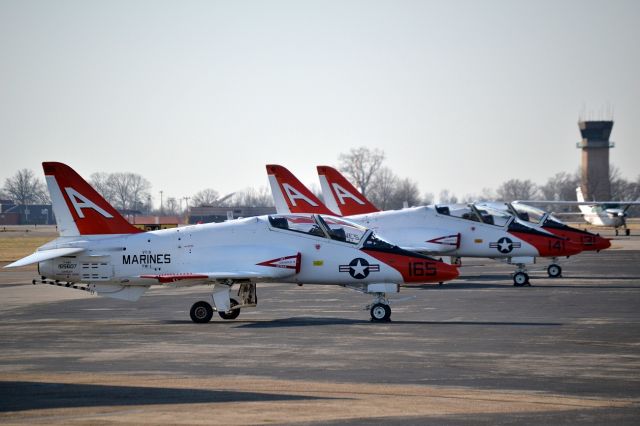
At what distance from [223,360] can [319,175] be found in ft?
81.0

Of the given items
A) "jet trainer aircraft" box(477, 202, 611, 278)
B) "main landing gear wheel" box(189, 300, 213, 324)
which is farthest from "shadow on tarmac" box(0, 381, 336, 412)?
"jet trainer aircraft" box(477, 202, 611, 278)

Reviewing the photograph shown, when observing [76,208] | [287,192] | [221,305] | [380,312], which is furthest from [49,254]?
[287,192]

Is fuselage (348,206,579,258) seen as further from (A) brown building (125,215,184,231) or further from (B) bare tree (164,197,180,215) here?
(B) bare tree (164,197,180,215)

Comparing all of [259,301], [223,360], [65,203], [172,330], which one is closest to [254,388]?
[223,360]

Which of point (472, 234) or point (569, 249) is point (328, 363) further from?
point (569, 249)

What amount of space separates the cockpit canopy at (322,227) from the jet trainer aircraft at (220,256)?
0.9 inches

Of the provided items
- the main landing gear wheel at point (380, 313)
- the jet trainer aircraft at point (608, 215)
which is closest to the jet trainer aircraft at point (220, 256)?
the main landing gear wheel at point (380, 313)

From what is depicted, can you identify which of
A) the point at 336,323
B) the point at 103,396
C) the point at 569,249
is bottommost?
the point at 103,396

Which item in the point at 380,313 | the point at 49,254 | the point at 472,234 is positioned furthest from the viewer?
the point at 472,234

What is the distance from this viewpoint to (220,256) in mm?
22219

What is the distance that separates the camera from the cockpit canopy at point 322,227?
22.2m

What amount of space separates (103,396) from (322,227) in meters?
10.5

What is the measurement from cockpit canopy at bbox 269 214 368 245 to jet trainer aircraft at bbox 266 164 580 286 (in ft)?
39.0

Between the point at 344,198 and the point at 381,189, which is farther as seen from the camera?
the point at 381,189
